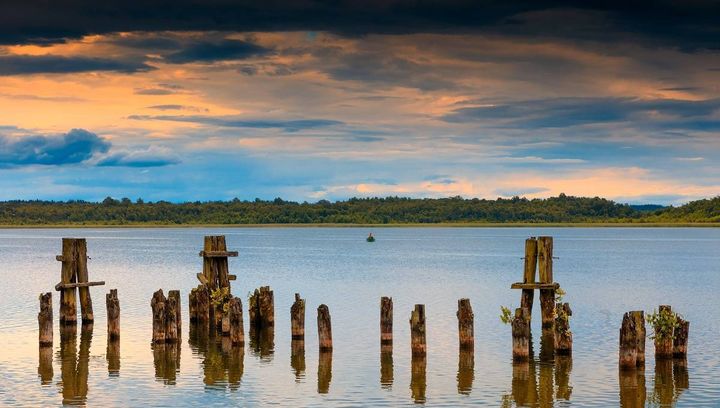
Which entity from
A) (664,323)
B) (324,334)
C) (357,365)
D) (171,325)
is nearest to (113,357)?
(171,325)

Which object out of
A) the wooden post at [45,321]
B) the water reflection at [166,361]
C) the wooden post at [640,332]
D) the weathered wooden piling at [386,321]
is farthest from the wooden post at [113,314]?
the wooden post at [640,332]

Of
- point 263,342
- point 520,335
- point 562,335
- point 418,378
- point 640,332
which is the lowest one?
point 418,378

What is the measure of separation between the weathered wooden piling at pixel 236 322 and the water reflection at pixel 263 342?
584 mm

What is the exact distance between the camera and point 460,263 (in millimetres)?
91000

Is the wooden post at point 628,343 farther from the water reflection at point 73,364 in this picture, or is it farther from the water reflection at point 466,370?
the water reflection at point 73,364

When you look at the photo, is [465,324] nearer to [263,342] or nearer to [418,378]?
[418,378]

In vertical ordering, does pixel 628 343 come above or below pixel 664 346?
above

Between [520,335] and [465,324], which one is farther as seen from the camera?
[465,324]

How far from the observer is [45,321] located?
1217 inches

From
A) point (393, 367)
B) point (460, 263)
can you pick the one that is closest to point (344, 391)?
point (393, 367)

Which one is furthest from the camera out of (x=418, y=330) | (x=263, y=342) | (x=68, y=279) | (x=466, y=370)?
(x=68, y=279)

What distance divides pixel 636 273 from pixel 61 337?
173 feet

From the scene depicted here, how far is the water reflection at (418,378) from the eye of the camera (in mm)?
25234

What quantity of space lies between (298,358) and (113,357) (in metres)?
5.23
